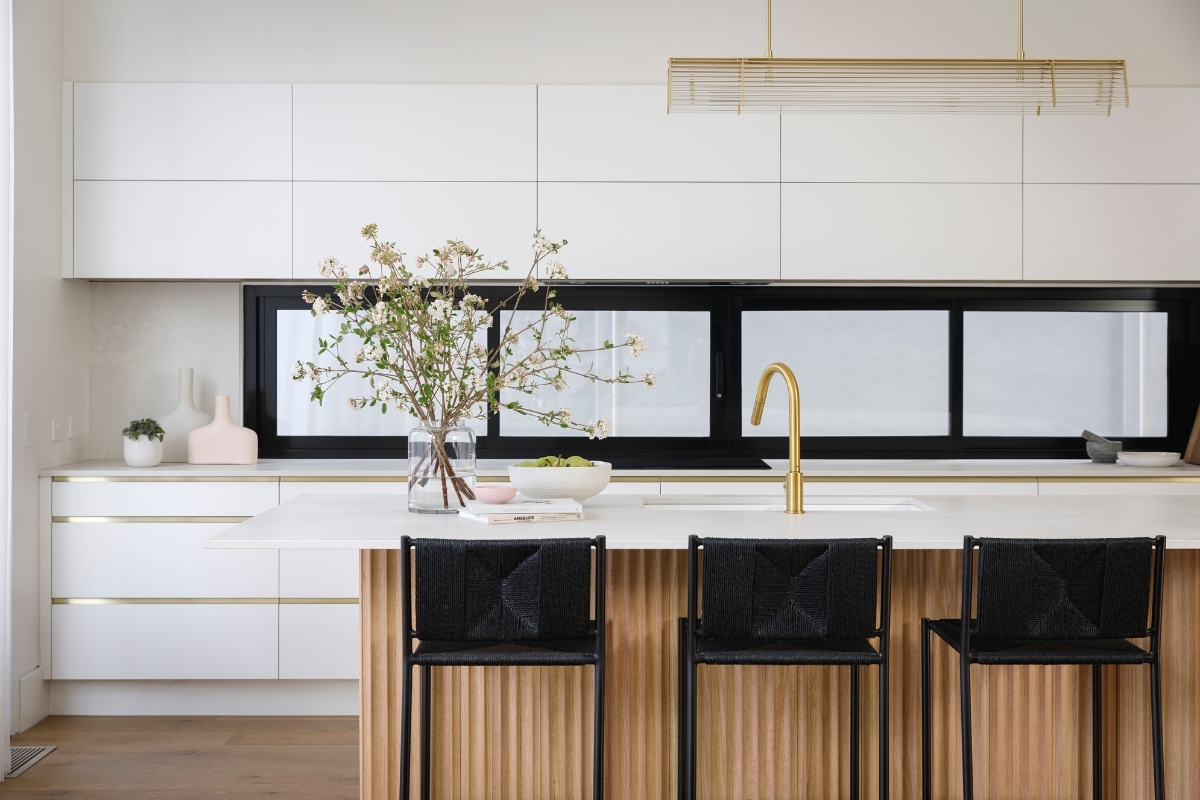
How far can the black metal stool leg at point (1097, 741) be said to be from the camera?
2.27 m

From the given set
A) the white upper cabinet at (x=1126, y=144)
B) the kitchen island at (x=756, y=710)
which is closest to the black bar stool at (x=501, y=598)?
the kitchen island at (x=756, y=710)

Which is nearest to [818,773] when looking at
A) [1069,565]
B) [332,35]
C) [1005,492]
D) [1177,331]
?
[1069,565]

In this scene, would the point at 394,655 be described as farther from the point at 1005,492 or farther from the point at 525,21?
the point at 525,21

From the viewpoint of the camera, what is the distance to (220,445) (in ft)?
12.4

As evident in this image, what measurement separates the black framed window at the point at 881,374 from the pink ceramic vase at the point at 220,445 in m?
0.32

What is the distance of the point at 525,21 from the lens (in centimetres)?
385

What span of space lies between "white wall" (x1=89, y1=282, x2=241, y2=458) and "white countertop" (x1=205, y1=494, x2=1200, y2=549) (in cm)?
170

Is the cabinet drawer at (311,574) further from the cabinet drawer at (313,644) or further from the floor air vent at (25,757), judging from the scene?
the floor air vent at (25,757)

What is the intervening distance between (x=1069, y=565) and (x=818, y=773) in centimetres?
83

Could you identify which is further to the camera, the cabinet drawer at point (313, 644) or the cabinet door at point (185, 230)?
the cabinet door at point (185, 230)

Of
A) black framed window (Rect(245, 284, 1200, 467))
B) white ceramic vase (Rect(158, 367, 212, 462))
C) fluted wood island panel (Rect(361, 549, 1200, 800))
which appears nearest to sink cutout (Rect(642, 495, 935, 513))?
fluted wood island panel (Rect(361, 549, 1200, 800))

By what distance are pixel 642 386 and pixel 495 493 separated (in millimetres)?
1817

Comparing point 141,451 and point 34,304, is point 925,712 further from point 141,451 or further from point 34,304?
point 34,304

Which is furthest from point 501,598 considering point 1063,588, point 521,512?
point 1063,588
